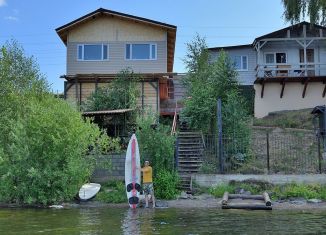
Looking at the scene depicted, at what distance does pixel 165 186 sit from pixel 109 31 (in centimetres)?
1691

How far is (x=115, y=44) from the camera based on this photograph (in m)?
33.6

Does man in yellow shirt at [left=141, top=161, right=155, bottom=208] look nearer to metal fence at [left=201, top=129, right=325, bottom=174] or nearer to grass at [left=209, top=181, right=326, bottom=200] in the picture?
grass at [left=209, top=181, right=326, bottom=200]

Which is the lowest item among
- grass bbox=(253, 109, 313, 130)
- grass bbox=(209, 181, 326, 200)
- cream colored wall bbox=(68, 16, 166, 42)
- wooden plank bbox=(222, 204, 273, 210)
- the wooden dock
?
wooden plank bbox=(222, 204, 273, 210)

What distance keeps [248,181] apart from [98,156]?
663 centimetres

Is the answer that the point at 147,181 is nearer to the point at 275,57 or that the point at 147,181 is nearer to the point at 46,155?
the point at 46,155

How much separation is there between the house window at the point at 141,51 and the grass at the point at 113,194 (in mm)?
13745

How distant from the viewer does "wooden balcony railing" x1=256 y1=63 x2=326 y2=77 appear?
35844mm

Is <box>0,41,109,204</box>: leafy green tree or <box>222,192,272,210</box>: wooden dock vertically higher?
<box>0,41,109,204</box>: leafy green tree

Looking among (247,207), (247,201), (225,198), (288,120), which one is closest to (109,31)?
(288,120)

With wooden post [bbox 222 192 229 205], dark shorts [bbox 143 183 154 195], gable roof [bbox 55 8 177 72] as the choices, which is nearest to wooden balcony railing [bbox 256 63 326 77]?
gable roof [bbox 55 8 177 72]

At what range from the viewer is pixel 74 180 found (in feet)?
61.8

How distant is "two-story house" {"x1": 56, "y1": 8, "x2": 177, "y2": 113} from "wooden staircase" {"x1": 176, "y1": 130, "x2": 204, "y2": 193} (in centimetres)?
731

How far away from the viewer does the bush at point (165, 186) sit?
64.8 feet

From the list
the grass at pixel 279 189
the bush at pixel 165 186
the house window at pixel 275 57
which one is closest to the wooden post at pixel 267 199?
the grass at pixel 279 189
